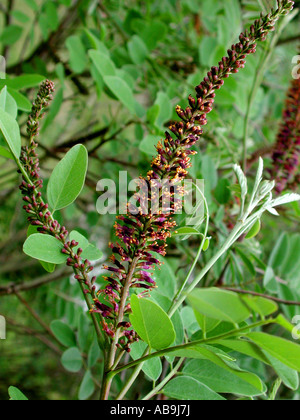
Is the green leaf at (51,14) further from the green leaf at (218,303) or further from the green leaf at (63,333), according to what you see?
the green leaf at (218,303)

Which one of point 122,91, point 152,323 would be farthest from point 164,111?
point 152,323

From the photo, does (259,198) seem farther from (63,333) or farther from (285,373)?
(63,333)

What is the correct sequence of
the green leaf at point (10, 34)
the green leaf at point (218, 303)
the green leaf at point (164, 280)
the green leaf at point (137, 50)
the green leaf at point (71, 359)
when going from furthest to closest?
the green leaf at point (10, 34) → the green leaf at point (137, 50) → the green leaf at point (71, 359) → the green leaf at point (164, 280) → the green leaf at point (218, 303)

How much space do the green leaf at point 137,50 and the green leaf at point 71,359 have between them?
31 cm

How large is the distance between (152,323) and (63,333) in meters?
0.23

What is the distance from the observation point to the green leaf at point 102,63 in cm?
35

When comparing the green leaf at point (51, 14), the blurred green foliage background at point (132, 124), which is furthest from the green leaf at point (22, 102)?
the green leaf at point (51, 14)

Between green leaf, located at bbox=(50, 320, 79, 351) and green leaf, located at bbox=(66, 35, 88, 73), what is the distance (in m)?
0.29

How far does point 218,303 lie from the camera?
15 cm

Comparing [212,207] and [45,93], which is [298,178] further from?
[45,93]

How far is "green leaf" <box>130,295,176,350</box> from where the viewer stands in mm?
183

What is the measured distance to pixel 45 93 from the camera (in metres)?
0.20

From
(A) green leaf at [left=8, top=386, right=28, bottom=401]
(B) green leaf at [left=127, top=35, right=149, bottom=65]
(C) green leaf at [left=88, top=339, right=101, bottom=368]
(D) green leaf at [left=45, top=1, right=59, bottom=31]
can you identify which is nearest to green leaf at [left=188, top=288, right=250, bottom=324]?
(A) green leaf at [left=8, top=386, right=28, bottom=401]
